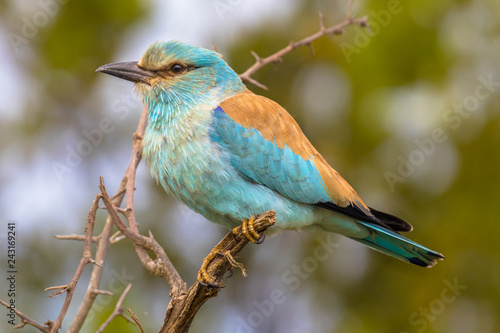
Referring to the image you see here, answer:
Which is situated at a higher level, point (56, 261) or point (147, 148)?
point (147, 148)

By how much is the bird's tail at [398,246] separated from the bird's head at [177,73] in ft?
4.72

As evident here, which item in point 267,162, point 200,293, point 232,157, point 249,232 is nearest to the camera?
point 200,293

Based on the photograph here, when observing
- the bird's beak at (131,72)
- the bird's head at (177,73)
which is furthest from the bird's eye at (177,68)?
the bird's beak at (131,72)

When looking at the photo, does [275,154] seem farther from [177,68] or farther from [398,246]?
[398,246]

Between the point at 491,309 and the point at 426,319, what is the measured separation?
59 centimetres

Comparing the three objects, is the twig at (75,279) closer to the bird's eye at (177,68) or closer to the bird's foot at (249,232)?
the bird's foot at (249,232)

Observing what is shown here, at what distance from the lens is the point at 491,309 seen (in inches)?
215

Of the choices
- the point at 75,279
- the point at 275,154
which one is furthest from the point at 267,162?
the point at 75,279

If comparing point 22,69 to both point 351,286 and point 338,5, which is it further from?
point 351,286

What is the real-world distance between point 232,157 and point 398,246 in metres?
1.45

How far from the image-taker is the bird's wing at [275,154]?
4270 millimetres

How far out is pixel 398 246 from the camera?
4738mm

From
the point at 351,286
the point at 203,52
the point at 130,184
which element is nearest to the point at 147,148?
the point at 130,184

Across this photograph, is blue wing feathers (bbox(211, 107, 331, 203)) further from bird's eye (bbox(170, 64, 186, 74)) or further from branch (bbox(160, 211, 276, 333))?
branch (bbox(160, 211, 276, 333))
